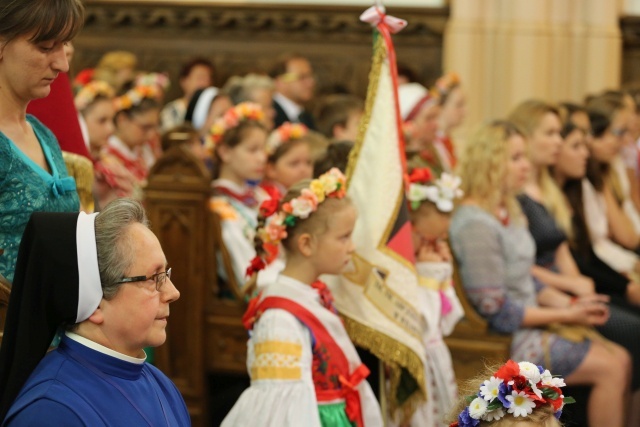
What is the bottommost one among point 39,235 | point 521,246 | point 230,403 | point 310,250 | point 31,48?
point 230,403

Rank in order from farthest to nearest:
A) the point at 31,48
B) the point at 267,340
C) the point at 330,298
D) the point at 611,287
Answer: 1. the point at 611,287
2. the point at 330,298
3. the point at 267,340
4. the point at 31,48

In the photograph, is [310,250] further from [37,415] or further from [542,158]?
[542,158]

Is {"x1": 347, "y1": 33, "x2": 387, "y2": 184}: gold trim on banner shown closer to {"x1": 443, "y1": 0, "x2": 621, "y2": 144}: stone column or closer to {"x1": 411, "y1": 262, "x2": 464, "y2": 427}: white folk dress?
{"x1": 411, "y1": 262, "x2": 464, "y2": 427}: white folk dress

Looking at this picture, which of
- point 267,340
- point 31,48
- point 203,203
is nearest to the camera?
point 31,48

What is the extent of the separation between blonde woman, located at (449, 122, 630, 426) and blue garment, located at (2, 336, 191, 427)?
2663mm

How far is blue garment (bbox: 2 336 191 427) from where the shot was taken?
82.8 inches

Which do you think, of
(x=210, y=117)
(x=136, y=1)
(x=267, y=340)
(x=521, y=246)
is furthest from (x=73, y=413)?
(x=136, y=1)

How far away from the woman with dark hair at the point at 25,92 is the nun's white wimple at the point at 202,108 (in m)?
4.77

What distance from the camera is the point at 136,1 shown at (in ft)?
37.0

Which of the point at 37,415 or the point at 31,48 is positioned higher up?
the point at 31,48

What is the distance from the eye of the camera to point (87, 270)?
2.20 meters

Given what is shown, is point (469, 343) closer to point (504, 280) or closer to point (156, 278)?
point (504, 280)

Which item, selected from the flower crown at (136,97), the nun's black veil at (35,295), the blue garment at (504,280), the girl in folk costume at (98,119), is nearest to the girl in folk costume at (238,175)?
the girl in folk costume at (98,119)

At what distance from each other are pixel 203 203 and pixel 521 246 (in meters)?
1.48
